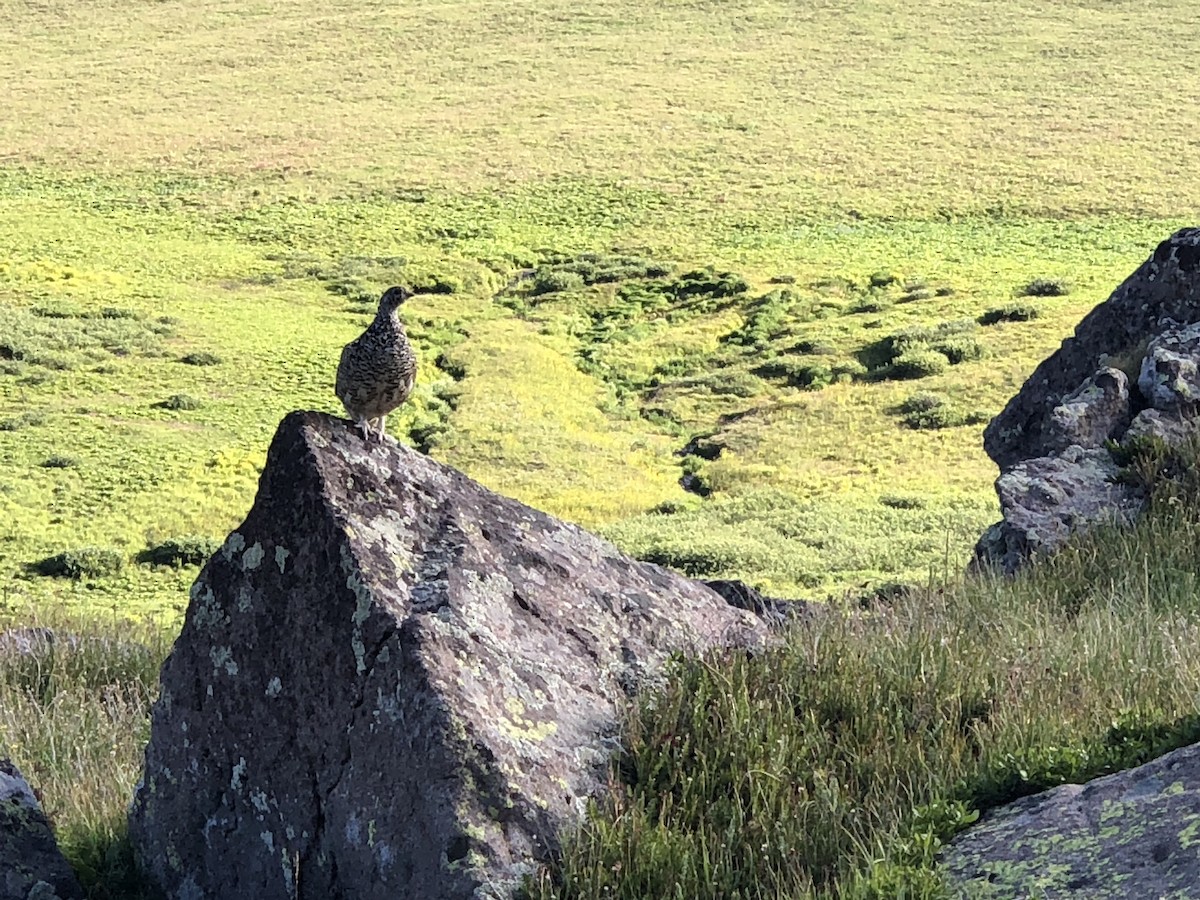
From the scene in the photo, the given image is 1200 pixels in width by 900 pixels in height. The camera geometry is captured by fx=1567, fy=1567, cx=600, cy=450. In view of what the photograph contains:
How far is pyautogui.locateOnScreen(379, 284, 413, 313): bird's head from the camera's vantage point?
10.7 metres

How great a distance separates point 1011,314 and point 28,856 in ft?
156

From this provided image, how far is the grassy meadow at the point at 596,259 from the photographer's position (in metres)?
29.2

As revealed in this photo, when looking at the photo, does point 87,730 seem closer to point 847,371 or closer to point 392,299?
point 392,299

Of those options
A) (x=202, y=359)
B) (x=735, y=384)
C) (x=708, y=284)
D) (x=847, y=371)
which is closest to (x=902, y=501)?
(x=735, y=384)

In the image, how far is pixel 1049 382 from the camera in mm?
17078

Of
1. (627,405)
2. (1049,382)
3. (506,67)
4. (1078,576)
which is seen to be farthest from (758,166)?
(1078,576)

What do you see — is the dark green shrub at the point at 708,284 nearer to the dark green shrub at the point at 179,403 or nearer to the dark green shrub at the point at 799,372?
the dark green shrub at the point at 799,372

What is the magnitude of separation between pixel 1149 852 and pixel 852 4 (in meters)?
114

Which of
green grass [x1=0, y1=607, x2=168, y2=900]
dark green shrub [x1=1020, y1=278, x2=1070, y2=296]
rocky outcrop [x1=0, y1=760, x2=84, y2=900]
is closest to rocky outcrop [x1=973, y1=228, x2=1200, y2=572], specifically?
green grass [x1=0, y1=607, x2=168, y2=900]

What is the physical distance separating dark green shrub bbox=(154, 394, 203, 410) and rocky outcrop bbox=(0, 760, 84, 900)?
3437cm

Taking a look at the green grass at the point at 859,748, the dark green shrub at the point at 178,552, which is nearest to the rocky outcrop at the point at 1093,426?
the green grass at the point at 859,748

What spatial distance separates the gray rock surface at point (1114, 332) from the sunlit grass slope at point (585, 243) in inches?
64.6

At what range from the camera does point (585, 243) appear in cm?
6519

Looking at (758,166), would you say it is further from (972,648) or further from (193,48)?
(972,648)
